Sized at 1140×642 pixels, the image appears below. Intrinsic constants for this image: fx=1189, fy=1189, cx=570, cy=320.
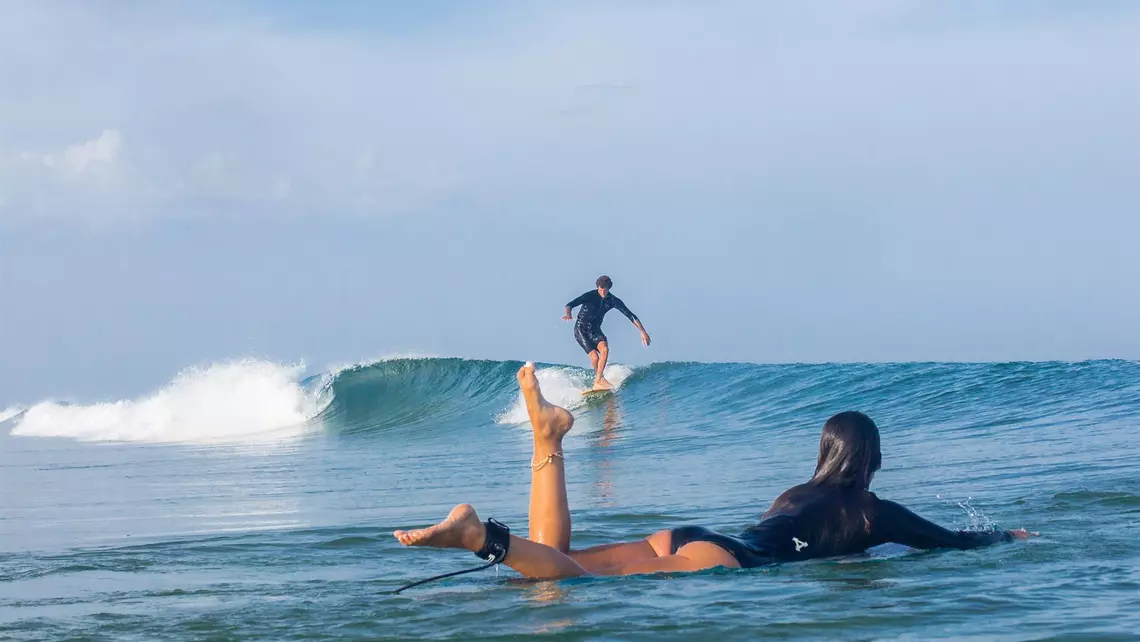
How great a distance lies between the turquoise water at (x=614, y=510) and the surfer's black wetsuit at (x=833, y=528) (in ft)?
0.32

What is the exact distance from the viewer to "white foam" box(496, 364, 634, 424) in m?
20.2

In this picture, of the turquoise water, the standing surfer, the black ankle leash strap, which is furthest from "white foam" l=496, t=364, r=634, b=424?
the black ankle leash strap

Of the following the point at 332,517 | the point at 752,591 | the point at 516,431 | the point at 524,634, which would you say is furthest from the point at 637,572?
the point at 516,431

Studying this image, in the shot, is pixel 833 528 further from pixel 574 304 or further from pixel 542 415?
pixel 574 304

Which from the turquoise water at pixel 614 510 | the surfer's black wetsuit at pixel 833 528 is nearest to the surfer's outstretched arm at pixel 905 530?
the surfer's black wetsuit at pixel 833 528

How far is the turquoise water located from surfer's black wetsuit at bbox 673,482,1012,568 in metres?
0.10

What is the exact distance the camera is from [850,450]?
563cm

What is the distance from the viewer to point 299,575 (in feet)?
20.7

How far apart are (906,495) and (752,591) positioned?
158 inches

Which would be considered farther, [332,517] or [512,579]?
[332,517]

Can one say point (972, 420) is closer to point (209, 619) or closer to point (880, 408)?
point (880, 408)

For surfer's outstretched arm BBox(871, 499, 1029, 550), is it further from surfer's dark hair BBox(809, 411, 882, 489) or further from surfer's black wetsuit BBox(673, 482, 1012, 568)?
surfer's dark hair BBox(809, 411, 882, 489)

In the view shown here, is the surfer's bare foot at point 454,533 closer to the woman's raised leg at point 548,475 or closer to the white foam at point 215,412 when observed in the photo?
the woman's raised leg at point 548,475

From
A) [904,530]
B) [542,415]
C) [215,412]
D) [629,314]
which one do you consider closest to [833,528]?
[904,530]
